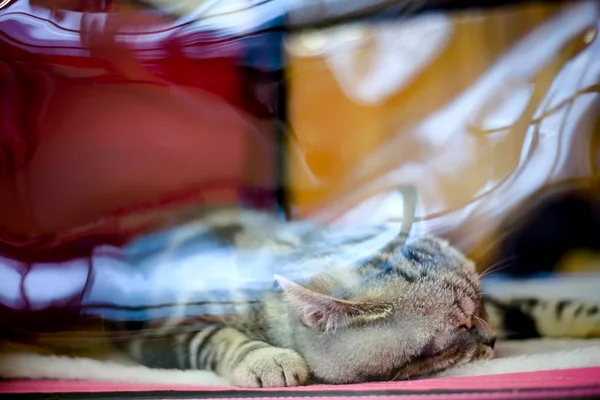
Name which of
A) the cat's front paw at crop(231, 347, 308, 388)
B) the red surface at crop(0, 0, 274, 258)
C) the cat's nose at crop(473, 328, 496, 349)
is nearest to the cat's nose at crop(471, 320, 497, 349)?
the cat's nose at crop(473, 328, 496, 349)

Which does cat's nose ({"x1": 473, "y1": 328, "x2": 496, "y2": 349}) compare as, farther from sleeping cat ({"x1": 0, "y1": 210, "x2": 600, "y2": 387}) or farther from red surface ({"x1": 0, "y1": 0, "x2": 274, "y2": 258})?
red surface ({"x1": 0, "y1": 0, "x2": 274, "y2": 258})

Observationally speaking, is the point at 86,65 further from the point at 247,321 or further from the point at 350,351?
the point at 350,351

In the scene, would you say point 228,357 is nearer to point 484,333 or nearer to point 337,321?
point 337,321

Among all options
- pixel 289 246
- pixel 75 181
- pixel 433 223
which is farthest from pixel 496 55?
pixel 75 181

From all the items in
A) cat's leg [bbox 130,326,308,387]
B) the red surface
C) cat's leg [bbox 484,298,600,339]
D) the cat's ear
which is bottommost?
cat's leg [bbox 130,326,308,387]

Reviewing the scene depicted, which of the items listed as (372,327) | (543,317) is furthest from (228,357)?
(543,317)

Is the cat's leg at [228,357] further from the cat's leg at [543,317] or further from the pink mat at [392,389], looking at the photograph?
the cat's leg at [543,317]

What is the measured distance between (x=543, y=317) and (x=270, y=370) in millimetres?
427

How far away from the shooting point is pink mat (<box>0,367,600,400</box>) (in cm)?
62

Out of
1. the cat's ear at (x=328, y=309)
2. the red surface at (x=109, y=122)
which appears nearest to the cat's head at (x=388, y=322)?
the cat's ear at (x=328, y=309)

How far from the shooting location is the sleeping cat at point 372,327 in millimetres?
713

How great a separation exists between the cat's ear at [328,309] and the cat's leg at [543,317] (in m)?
0.20

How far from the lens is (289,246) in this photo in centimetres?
84

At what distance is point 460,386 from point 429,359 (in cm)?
8
